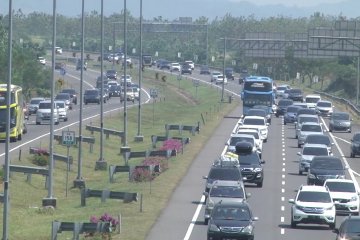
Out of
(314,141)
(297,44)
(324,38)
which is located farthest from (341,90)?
(314,141)

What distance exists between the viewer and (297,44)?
148 metres

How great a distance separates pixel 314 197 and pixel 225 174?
310 inches

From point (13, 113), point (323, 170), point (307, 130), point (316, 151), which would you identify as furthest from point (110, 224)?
point (307, 130)

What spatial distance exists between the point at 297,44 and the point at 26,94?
1269 inches

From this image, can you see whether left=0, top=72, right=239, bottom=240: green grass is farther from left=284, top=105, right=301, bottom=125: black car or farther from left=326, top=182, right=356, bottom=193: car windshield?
left=326, top=182, right=356, bottom=193: car windshield

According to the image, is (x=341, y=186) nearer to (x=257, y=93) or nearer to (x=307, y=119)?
(x=307, y=119)

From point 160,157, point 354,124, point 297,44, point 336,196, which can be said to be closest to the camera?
point 336,196

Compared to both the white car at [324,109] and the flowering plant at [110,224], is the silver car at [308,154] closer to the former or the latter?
the flowering plant at [110,224]

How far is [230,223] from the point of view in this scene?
1670 inches

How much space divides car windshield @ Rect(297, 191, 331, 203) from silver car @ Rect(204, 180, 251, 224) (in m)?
2.06

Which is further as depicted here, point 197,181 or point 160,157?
point 160,157

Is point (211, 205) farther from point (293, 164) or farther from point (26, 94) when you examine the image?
point (26, 94)

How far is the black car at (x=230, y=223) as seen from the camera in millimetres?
42125

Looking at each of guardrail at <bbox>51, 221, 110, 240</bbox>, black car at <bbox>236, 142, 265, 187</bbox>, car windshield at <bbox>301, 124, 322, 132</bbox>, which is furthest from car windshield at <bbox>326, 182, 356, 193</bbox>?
car windshield at <bbox>301, 124, 322, 132</bbox>
